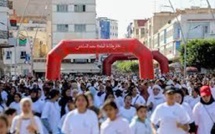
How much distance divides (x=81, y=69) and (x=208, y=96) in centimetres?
6820

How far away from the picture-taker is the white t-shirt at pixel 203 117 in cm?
1313

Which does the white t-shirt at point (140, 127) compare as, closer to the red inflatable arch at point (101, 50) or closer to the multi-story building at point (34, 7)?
the red inflatable arch at point (101, 50)

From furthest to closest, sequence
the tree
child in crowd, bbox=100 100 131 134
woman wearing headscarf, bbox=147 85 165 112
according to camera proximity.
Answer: the tree < woman wearing headscarf, bbox=147 85 165 112 < child in crowd, bbox=100 100 131 134

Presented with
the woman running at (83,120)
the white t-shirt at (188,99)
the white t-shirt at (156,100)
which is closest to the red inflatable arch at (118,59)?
the white t-shirt at (156,100)

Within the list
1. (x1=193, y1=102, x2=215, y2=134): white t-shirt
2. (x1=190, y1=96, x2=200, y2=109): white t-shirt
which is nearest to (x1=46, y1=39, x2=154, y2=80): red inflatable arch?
(x1=190, y1=96, x2=200, y2=109): white t-shirt

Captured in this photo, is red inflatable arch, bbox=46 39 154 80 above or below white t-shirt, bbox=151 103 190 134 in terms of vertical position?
above

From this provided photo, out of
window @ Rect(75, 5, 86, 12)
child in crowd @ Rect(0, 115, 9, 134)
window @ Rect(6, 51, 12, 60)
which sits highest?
window @ Rect(75, 5, 86, 12)

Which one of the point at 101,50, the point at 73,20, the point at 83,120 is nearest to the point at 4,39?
the point at 73,20

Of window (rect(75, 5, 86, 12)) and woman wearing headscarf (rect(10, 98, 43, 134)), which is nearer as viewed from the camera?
woman wearing headscarf (rect(10, 98, 43, 134))

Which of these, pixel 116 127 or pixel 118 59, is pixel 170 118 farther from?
pixel 118 59

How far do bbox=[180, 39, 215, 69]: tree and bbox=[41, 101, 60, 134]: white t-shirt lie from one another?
190 feet

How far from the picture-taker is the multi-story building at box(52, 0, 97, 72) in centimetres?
8538

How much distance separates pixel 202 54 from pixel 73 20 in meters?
19.1

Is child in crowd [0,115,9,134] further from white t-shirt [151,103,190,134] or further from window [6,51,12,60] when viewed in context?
window [6,51,12,60]
